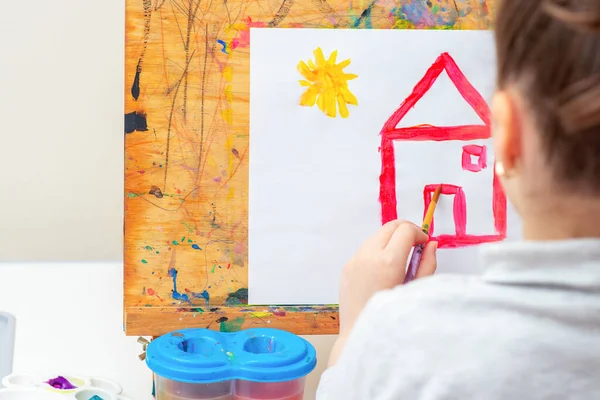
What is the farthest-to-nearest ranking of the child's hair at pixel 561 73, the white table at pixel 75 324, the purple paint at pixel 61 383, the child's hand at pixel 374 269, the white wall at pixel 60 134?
1. the white wall at pixel 60 134
2. the white table at pixel 75 324
3. the purple paint at pixel 61 383
4. the child's hand at pixel 374 269
5. the child's hair at pixel 561 73

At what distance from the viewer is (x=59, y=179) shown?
1256 mm

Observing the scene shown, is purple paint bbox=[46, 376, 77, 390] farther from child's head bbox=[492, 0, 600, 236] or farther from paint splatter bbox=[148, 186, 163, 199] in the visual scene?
child's head bbox=[492, 0, 600, 236]

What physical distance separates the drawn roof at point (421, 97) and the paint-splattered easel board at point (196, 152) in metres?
0.06

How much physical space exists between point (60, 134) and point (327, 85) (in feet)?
2.21

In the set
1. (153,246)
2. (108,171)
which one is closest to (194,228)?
(153,246)

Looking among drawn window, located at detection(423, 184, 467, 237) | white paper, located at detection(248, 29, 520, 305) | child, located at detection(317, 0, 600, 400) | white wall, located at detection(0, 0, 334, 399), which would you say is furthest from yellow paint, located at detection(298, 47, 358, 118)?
white wall, located at detection(0, 0, 334, 399)

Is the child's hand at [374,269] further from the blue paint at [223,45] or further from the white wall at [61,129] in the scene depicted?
the white wall at [61,129]

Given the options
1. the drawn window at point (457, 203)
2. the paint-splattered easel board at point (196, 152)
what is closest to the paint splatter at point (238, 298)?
the paint-splattered easel board at point (196, 152)

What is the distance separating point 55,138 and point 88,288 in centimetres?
30

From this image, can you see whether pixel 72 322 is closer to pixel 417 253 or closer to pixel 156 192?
pixel 156 192

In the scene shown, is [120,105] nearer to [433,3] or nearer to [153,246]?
[153,246]

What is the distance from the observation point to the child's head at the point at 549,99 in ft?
1.16

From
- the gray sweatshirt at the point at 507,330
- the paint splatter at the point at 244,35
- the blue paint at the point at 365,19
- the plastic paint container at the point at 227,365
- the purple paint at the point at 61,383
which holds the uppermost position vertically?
the blue paint at the point at 365,19

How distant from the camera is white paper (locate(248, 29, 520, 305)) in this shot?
80cm
